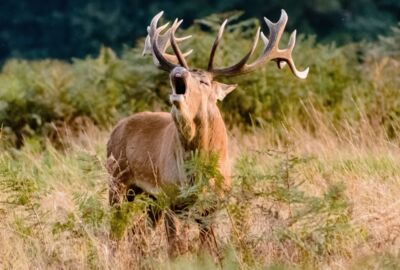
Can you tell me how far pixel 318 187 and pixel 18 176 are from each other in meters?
2.38

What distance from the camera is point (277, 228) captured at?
8656 millimetres

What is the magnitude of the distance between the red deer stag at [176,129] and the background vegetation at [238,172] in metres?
0.24

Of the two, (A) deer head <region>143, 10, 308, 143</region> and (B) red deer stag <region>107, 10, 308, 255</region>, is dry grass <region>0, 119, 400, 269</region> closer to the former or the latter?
(B) red deer stag <region>107, 10, 308, 255</region>

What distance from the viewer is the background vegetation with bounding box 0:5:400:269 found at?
8695 mm

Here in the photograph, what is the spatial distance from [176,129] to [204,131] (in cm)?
26

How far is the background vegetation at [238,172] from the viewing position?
28.5 feet

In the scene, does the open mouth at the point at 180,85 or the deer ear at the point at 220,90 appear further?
the deer ear at the point at 220,90

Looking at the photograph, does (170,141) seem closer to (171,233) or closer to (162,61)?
(162,61)

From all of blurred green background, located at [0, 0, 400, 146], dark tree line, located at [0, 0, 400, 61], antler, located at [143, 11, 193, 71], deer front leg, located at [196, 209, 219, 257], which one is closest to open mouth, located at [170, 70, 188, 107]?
antler, located at [143, 11, 193, 71]

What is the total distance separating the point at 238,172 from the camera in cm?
1109

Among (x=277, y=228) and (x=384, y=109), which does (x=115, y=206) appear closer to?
(x=277, y=228)

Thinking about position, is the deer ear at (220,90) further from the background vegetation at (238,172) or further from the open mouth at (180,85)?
the open mouth at (180,85)

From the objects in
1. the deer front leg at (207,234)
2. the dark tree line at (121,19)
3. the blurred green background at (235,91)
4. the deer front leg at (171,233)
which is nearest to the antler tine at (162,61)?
the deer front leg at (171,233)

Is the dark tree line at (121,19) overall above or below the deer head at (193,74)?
below
